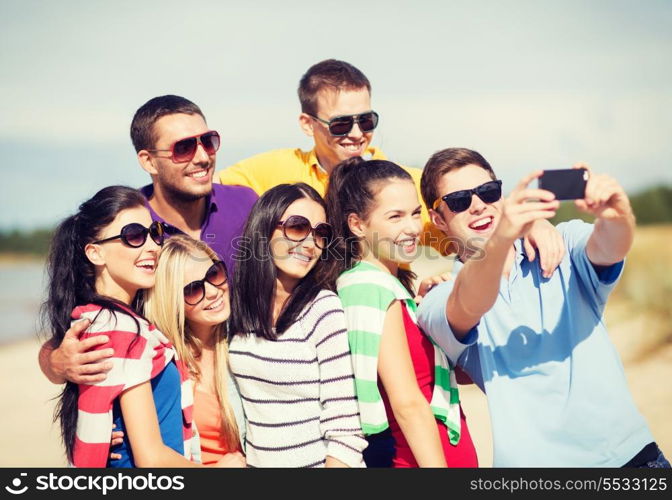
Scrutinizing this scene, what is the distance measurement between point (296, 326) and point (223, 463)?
0.82m

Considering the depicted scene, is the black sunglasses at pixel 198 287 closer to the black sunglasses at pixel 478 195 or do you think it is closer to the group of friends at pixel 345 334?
the group of friends at pixel 345 334

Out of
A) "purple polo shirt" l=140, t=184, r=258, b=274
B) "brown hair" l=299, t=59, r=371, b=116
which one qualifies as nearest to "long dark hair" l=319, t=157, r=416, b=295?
"purple polo shirt" l=140, t=184, r=258, b=274

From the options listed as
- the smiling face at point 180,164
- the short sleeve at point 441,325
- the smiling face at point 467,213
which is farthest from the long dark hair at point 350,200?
the smiling face at point 180,164

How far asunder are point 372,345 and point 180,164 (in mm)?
2199

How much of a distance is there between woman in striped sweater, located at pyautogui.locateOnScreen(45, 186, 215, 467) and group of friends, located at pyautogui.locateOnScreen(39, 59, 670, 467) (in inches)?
0.4

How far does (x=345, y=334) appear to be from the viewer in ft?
11.9

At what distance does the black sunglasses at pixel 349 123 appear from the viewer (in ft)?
18.1

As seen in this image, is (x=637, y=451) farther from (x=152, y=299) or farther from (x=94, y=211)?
(x=94, y=211)

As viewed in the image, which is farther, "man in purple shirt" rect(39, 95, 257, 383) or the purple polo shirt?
"man in purple shirt" rect(39, 95, 257, 383)

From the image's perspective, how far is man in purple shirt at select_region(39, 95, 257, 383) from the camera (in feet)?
16.5

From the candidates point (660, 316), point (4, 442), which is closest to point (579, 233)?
point (4, 442)

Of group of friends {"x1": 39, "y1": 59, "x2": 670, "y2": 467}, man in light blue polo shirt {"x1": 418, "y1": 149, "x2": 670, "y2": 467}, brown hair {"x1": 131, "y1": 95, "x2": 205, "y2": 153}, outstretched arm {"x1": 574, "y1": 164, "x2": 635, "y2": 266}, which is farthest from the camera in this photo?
brown hair {"x1": 131, "y1": 95, "x2": 205, "y2": 153}

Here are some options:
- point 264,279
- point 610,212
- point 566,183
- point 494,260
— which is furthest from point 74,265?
point 610,212

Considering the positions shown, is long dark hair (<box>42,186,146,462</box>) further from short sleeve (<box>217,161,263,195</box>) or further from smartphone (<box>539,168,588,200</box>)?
smartphone (<box>539,168,588,200</box>)
